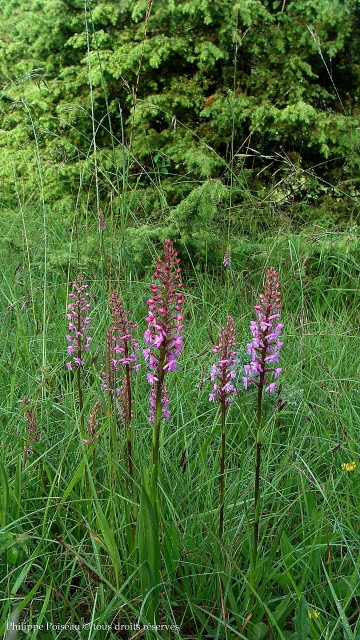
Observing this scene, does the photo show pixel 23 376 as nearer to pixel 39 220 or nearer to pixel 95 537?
pixel 95 537

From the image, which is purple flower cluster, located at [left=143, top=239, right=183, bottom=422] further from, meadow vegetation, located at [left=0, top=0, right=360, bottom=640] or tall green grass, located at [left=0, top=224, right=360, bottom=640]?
tall green grass, located at [left=0, top=224, right=360, bottom=640]

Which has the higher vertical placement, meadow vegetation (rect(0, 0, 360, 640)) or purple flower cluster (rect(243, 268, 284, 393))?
purple flower cluster (rect(243, 268, 284, 393))

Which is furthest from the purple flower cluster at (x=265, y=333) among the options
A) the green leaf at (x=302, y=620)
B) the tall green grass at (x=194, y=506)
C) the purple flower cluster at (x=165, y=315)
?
the green leaf at (x=302, y=620)

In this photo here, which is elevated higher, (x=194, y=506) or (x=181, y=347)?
(x=181, y=347)

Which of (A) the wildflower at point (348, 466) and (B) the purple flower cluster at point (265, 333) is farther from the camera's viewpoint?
(A) the wildflower at point (348, 466)

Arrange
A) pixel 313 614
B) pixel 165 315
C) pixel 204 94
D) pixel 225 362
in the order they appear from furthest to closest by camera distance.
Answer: pixel 204 94 → pixel 313 614 → pixel 225 362 → pixel 165 315

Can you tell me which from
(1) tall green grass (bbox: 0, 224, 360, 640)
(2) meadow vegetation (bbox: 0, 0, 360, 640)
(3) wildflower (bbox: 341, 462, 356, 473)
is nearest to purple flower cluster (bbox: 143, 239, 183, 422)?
(2) meadow vegetation (bbox: 0, 0, 360, 640)

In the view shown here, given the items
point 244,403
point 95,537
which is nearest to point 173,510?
point 95,537

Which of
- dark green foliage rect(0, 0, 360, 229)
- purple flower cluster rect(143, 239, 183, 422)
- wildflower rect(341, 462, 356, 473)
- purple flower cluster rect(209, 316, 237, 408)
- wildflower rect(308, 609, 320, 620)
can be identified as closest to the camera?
purple flower cluster rect(143, 239, 183, 422)

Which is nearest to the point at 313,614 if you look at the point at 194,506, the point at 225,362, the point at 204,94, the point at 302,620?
the point at 302,620

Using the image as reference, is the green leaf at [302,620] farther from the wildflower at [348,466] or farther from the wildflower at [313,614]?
the wildflower at [348,466]

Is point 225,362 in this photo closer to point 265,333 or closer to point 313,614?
point 265,333

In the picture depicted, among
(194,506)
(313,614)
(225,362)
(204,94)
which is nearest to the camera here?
(225,362)

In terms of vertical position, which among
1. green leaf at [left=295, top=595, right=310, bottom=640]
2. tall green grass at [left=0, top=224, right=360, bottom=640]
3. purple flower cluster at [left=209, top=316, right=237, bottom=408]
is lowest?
tall green grass at [left=0, top=224, right=360, bottom=640]
